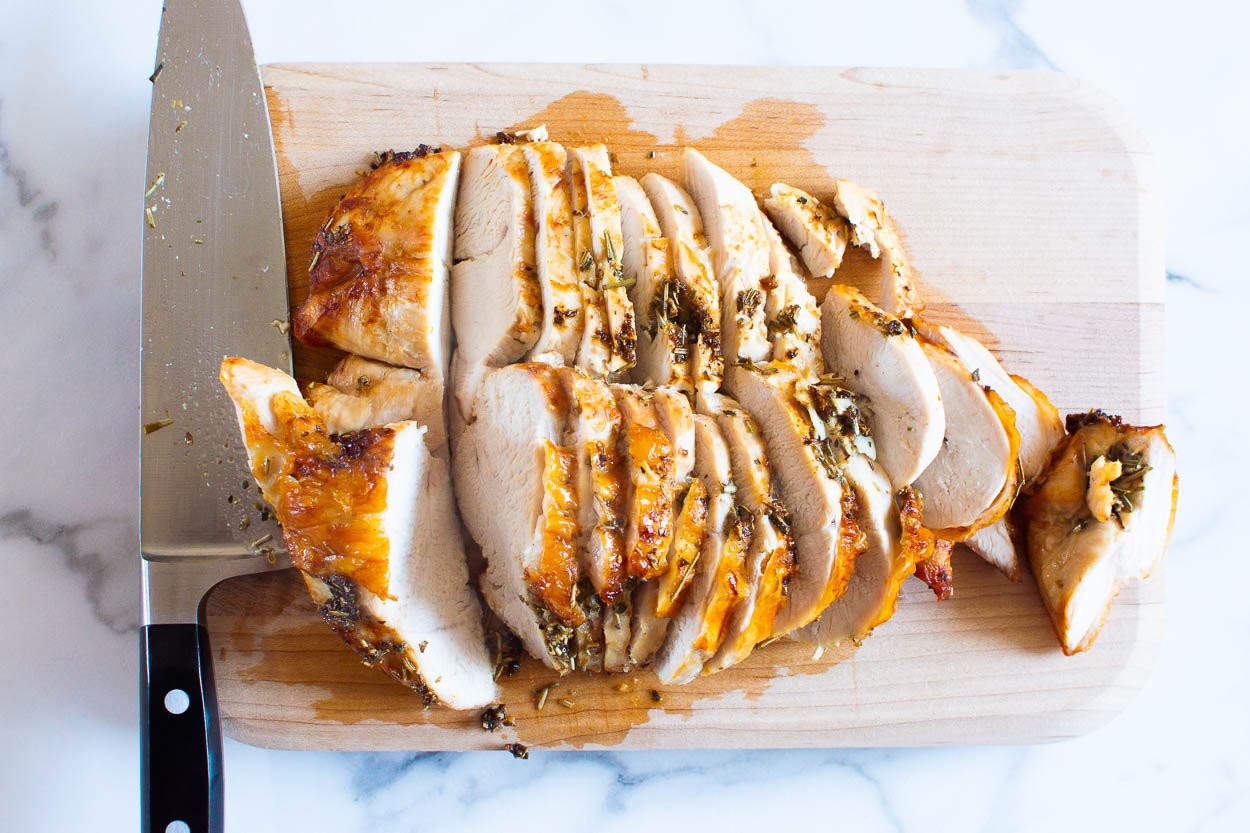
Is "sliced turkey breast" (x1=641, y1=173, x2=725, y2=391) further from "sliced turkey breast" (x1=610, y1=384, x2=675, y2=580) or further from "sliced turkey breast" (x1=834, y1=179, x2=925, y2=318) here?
"sliced turkey breast" (x1=834, y1=179, x2=925, y2=318)

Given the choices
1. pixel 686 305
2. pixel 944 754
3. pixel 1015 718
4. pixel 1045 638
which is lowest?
pixel 944 754

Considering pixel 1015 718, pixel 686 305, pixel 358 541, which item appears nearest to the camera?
pixel 358 541

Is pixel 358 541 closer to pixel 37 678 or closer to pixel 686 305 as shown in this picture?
pixel 686 305

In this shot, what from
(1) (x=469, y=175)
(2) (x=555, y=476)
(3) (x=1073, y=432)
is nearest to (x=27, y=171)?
(1) (x=469, y=175)

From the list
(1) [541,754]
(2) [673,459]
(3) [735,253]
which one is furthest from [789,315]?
(1) [541,754]

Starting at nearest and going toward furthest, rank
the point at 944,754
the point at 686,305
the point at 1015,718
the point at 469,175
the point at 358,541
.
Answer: the point at 358,541
the point at 686,305
the point at 469,175
the point at 1015,718
the point at 944,754

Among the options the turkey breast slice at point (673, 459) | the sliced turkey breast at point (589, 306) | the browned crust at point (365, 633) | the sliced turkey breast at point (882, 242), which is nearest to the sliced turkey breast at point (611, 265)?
the sliced turkey breast at point (589, 306)

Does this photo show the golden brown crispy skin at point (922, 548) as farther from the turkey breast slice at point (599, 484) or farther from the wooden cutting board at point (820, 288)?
the turkey breast slice at point (599, 484)
